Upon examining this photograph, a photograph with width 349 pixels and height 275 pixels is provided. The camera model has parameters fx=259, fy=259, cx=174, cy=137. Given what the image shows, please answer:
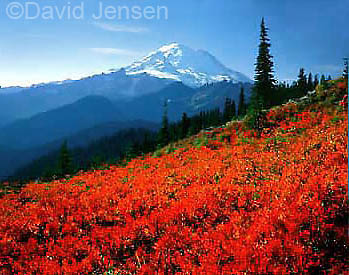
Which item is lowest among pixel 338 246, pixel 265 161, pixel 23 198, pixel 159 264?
pixel 23 198

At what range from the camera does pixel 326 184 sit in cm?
779

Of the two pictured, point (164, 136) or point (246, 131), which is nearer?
→ point (246, 131)

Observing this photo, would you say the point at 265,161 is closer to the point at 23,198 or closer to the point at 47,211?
the point at 47,211

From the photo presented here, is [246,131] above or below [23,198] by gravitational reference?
above

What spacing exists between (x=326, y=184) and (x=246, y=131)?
14403mm

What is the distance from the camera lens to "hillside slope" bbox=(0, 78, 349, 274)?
19.4 ft

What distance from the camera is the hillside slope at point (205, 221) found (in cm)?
591

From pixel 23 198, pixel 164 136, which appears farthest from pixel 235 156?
pixel 164 136

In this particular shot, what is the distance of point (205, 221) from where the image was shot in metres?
8.15

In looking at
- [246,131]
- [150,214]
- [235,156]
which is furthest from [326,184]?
[246,131]

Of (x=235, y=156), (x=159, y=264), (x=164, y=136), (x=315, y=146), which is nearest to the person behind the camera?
(x=159, y=264)

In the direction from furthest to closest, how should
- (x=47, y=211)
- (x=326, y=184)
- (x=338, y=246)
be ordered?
(x=47, y=211) < (x=326, y=184) < (x=338, y=246)

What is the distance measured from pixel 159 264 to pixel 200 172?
285 inches

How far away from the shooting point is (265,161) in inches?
499
